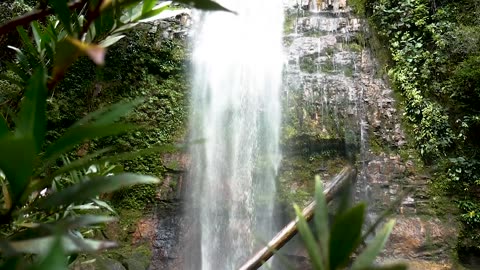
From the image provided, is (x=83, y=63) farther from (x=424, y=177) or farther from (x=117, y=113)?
(x=117, y=113)

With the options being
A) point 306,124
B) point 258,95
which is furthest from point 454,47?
point 258,95

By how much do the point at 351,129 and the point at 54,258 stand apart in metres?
5.98

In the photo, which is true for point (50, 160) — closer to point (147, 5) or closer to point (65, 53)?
point (65, 53)

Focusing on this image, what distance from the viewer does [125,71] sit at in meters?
6.85

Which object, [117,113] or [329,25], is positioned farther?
[329,25]

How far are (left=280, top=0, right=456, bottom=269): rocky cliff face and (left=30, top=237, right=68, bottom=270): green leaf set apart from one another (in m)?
5.29

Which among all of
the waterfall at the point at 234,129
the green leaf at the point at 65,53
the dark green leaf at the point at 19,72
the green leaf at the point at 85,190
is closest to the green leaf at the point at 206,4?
the green leaf at the point at 65,53

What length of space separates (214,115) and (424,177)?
3.22 metres

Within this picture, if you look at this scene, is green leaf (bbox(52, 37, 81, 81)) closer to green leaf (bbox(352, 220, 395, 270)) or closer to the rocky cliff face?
green leaf (bbox(352, 220, 395, 270))

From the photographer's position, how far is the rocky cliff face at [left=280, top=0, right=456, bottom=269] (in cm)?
532

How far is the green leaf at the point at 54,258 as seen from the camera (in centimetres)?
47

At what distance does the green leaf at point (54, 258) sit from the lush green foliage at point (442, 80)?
5.59m

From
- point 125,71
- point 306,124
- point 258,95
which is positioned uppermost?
point 125,71

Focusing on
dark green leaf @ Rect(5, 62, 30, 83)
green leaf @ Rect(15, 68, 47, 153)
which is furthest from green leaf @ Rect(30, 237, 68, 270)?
dark green leaf @ Rect(5, 62, 30, 83)
